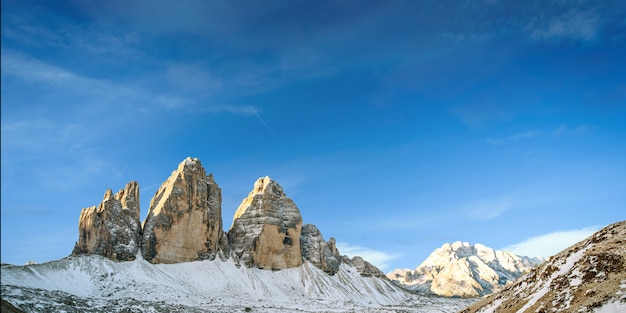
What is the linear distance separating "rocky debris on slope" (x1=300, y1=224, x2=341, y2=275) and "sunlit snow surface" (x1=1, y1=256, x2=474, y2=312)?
5.24 meters

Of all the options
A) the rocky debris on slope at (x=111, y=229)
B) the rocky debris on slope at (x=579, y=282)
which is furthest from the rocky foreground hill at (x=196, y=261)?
the rocky debris on slope at (x=579, y=282)

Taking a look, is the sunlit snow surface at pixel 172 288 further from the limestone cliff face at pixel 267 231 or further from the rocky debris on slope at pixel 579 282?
the rocky debris on slope at pixel 579 282

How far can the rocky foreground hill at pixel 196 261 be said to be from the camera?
322 feet

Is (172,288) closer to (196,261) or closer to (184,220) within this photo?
(196,261)

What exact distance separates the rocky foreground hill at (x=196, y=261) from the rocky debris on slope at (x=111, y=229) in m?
0.27

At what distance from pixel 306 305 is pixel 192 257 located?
35.8 m

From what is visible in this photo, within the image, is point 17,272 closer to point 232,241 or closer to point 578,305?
point 232,241

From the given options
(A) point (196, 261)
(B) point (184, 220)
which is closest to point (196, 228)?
(B) point (184, 220)

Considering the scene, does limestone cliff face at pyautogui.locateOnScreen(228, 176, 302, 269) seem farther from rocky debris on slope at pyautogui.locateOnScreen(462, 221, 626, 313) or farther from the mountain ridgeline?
rocky debris on slope at pyautogui.locateOnScreen(462, 221, 626, 313)

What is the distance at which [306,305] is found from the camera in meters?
130

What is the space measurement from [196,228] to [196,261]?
965 cm

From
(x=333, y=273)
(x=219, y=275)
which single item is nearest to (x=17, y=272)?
(x=219, y=275)

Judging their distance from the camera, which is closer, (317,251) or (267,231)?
(267,231)

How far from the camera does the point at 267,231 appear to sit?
15738 centimetres
